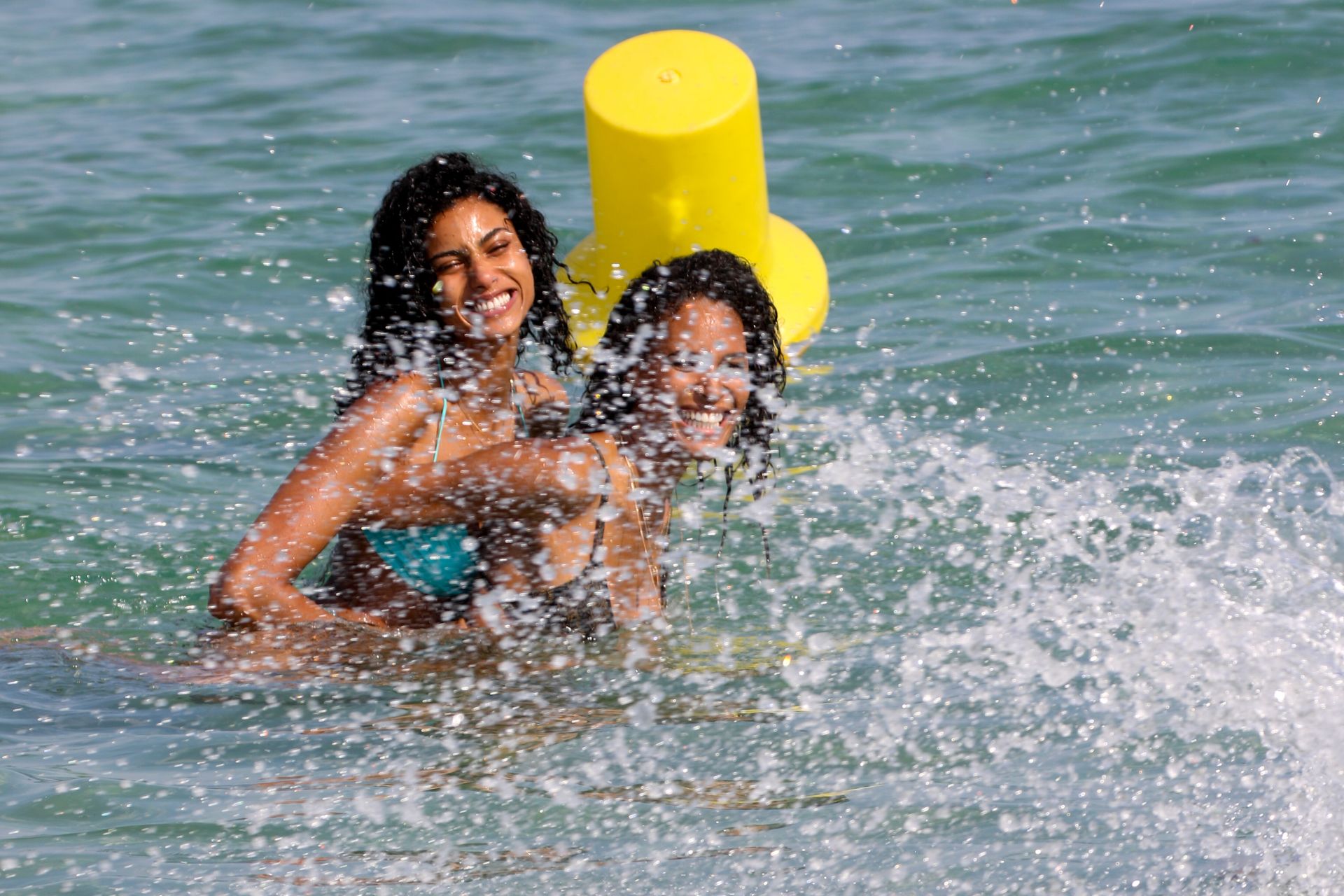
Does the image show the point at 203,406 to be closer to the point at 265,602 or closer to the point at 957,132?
the point at 265,602

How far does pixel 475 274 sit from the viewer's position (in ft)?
13.2

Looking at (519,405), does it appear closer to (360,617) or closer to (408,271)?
(408,271)

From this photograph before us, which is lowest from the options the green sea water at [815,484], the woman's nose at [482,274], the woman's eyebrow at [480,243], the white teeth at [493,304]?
the green sea water at [815,484]

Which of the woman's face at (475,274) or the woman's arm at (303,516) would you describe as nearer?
the woman's arm at (303,516)

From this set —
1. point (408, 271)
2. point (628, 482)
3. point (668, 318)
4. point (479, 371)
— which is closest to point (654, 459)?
point (628, 482)

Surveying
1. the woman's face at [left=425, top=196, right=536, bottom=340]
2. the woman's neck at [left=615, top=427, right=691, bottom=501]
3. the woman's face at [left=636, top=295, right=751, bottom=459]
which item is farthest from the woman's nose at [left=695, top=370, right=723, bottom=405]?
the woman's face at [left=425, top=196, right=536, bottom=340]

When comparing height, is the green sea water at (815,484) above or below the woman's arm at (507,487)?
below

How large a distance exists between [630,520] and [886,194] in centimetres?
439

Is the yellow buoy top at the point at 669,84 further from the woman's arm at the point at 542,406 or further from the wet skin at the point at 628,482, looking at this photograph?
the wet skin at the point at 628,482

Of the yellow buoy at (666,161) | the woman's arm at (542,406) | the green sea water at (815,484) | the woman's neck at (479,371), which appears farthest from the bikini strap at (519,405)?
the yellow buoy at (666,161)

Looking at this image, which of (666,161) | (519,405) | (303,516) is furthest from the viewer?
(666,161)

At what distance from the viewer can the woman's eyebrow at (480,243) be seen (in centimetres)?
403

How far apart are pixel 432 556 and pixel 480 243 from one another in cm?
79

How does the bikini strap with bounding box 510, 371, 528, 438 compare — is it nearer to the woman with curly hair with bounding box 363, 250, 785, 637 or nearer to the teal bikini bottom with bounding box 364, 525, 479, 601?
the woman with curly hair with bounding box 363, 250, 785, 637
